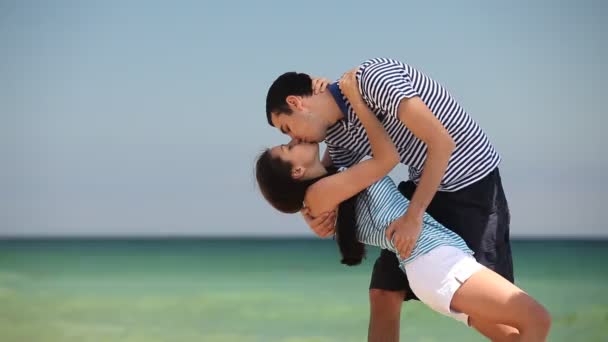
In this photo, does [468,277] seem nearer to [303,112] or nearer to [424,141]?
[424,141]

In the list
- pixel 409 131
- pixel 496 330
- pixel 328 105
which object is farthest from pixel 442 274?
pixel 328 105

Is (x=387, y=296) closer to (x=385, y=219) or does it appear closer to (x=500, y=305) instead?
(x=385, y=219)

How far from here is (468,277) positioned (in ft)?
7.97

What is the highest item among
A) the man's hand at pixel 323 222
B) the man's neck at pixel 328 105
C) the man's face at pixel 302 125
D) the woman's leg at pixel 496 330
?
the man's neck at pixel 328 105

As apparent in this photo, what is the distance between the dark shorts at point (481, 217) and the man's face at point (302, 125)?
35 centimetres

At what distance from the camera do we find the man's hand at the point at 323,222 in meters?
2.64

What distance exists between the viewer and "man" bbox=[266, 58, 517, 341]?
247 cm

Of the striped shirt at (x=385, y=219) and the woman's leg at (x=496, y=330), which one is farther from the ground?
the striped shirt at (x=385, y=219)

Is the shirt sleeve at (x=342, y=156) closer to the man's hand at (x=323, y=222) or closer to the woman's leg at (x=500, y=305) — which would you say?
the man's hand at (x=323, y=222)

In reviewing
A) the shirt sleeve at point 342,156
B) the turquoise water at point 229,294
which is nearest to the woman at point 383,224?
the shirt sleeve at point 342,156

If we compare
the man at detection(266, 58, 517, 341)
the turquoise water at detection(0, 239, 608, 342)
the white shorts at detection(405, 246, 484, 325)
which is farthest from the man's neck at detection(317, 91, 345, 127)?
the turquoise water at detection(0, 239, 608, 342)

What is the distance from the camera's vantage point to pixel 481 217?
8.91 feet

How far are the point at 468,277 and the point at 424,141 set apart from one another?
0.35 m

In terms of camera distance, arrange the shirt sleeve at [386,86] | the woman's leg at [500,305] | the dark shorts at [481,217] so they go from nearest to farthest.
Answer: the woman's leg at [500,305]
the shirt sleeve at [386,86]
the dark shorts at [481,217]
